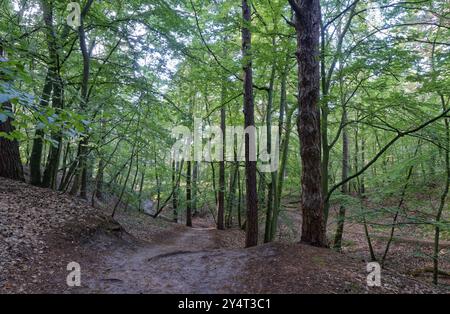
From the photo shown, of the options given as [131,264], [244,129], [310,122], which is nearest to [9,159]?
[131,264]

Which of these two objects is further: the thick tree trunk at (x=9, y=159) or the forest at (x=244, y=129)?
the thick tree trunk at (x=9, y=159)

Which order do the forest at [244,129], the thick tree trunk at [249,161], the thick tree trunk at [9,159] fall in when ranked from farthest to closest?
the thick tree trunk at [9,159] → the thick tree trunk at [249,161] → the forest at [244,129]

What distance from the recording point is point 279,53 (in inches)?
289

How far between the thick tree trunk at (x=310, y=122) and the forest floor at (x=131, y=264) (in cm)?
51

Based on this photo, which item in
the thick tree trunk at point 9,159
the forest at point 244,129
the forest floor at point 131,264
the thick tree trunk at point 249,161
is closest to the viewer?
the forest floor at point 131,264

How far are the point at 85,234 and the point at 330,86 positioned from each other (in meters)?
7.68

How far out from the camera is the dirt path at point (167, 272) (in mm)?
4477

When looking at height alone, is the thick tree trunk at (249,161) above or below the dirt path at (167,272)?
above

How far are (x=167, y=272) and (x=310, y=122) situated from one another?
3918 mm

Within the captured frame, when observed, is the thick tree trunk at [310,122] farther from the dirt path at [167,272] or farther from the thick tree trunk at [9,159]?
the thick tree trunk at [9,159]

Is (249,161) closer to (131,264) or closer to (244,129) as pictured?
(244,129)

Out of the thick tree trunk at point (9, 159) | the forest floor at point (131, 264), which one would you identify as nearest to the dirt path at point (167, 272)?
the forest floor at point (131, 264)
